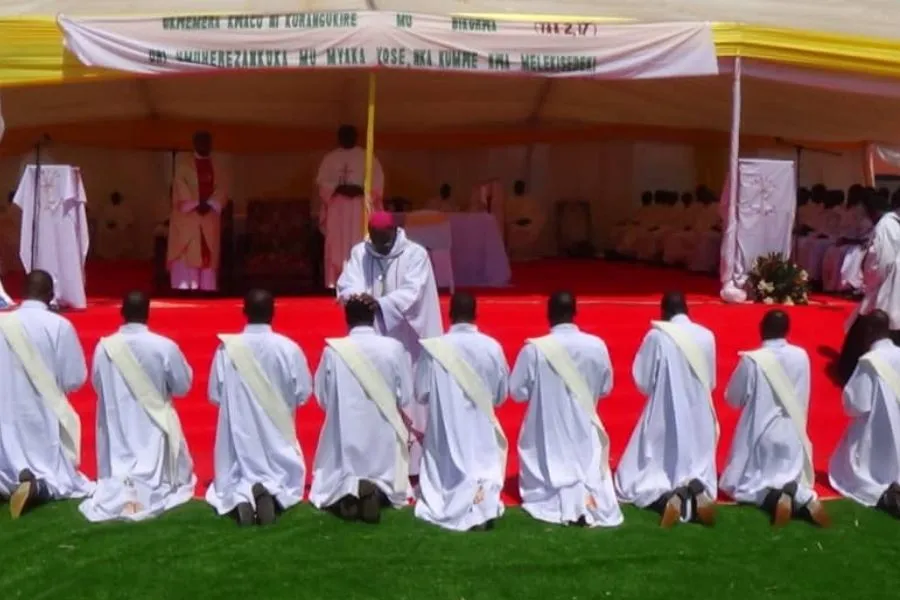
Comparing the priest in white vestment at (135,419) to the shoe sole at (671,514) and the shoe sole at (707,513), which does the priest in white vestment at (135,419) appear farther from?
the shoe sole at (707,513)

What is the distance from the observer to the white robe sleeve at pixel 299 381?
7137 millimetres

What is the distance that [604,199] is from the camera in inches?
772

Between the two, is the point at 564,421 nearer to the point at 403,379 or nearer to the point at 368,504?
the point at 403,379

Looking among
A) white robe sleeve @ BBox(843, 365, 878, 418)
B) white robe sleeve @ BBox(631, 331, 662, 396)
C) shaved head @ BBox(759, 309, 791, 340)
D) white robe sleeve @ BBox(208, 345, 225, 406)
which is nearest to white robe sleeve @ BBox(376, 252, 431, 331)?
white robe sleeve @ BBox(208, 345, 225, 406)

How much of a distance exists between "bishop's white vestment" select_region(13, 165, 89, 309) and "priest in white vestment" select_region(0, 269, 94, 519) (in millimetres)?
3619

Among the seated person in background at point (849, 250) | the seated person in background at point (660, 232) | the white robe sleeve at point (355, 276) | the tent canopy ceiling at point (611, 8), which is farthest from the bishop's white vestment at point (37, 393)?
the seated person in background at point (660, 232)

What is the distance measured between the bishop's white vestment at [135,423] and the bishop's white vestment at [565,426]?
6.55ft

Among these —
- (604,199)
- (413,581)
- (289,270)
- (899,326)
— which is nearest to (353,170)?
(289,270)

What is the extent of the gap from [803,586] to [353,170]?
23.5ft

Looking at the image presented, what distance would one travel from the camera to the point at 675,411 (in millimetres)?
7406

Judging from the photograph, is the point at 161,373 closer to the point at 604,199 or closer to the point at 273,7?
the point at 273,7

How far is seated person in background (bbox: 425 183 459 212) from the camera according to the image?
1804 cm

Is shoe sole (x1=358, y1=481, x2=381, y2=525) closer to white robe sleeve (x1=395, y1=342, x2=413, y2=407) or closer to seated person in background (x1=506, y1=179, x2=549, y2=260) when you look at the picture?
white robe sleeve (x1=395, y1=342, x2=413, y2=407)

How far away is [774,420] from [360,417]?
8.03 ft
